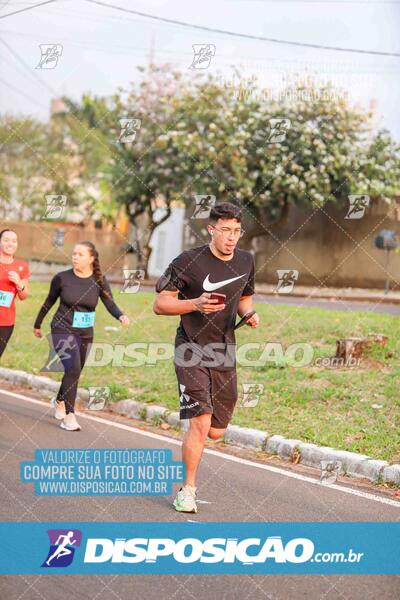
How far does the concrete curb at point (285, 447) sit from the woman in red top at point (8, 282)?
1.83m

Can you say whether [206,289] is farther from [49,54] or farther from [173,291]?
[49,54]

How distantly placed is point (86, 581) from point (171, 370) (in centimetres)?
693

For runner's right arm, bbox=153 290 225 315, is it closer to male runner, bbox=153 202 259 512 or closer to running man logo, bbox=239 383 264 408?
male runner, bbox=153 202 259 512

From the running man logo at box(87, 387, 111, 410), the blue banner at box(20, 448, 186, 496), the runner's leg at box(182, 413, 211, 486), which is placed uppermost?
the runner's leg at box(182, 413, 211, 486)

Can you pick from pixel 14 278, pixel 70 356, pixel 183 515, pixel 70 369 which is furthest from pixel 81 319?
pixel 183 515

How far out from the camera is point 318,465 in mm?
7766

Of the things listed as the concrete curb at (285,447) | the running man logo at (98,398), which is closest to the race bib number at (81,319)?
the concrete curb at (285,447)

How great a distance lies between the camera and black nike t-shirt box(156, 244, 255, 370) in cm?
577


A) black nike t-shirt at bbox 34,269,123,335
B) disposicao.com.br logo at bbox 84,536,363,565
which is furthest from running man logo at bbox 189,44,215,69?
disposicao.com.br logo at bbox 84,536,363,565

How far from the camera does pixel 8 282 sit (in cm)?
855

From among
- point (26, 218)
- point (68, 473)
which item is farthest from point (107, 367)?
point (26, 218)

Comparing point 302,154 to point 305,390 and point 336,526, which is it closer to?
point 305,390

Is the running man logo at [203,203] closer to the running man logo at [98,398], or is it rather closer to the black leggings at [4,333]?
the black leggings at [4,333]

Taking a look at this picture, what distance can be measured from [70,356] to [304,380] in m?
2.96
